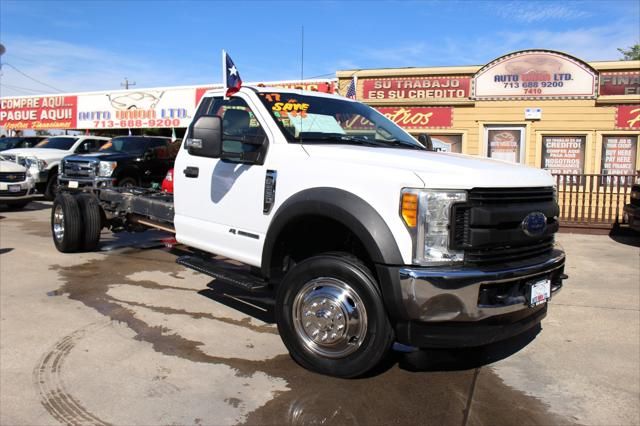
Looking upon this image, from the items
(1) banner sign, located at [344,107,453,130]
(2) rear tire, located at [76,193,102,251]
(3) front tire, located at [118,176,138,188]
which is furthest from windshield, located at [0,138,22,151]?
(1) banner sign, located at [344,107,453,130]

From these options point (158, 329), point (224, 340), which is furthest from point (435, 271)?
point (158, 329)

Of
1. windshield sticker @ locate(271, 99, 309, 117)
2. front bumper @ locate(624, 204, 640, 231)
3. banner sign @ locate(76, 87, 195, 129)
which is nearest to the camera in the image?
windshield sticker @ locate(271, 99, 309, 117)

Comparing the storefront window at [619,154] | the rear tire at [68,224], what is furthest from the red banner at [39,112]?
the storefront window at [619,154]

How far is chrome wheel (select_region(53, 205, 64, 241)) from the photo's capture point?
7.63 meters

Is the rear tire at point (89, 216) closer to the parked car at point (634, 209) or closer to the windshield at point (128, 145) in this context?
the windshield at point (128, 145)

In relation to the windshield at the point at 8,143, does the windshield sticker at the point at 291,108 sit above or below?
below

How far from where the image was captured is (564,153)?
44.2 feet

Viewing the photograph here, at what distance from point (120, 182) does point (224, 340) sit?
22.9 ft

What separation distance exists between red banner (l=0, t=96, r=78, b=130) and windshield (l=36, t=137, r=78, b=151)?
8940mm

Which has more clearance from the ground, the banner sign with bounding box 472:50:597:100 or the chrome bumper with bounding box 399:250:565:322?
the banner sign with bounding box 472:50:597:100

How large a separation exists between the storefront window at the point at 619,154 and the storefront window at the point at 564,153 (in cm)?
53

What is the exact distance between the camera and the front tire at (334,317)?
3314mm

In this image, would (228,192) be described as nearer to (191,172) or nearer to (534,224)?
(191,172)

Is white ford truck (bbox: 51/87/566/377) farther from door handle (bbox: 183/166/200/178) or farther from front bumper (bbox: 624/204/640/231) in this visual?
front bumper (bbox: 624/204/640/231)
